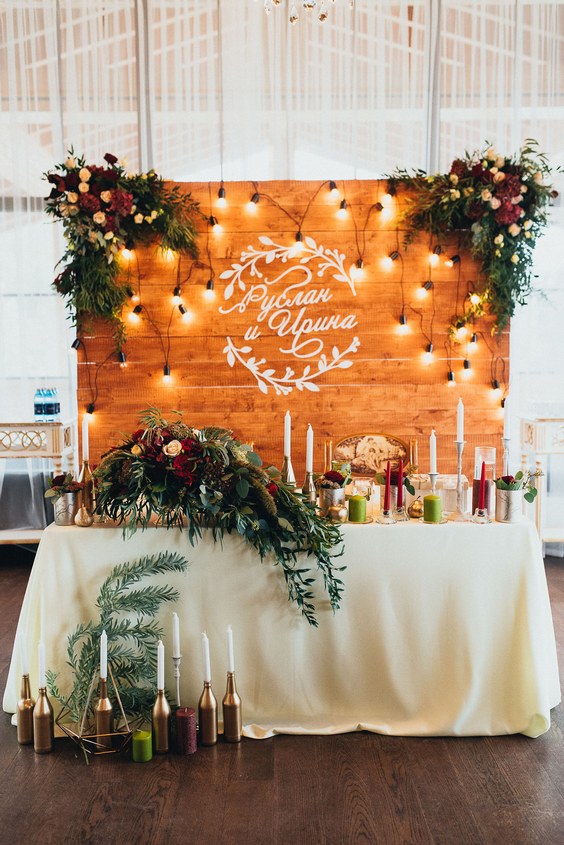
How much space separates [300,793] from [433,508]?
3.62 ft

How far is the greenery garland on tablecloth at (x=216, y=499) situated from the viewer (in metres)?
2.60

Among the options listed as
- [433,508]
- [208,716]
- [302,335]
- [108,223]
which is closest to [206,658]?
[208,716]

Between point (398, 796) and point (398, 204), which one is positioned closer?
point (398, 796)

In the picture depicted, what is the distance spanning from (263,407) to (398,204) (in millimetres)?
1518

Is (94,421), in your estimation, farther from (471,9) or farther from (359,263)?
(471,9)

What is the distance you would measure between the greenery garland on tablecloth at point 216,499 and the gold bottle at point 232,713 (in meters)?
0.37

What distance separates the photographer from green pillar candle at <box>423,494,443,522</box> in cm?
280

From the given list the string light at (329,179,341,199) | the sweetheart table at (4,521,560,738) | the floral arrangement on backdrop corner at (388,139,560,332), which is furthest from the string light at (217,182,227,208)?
the sweetheart table at (4,521,560,738)

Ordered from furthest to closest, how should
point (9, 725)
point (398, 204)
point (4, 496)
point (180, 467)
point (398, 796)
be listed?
point (4, 496) < point (398, 204) < point (9, 725) < point (180, 467) < point (398, 796)

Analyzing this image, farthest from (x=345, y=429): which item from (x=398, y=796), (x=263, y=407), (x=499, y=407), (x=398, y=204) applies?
(x=398, y=796)

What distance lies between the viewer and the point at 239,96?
5.43 m

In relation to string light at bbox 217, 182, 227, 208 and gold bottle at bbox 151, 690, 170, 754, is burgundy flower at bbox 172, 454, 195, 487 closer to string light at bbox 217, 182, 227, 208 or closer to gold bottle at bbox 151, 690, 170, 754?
gold bottle at bbox 151, 690, 170, 754

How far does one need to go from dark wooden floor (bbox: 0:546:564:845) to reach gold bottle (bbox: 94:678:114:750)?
0.23 feet

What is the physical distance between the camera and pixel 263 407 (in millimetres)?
4629
